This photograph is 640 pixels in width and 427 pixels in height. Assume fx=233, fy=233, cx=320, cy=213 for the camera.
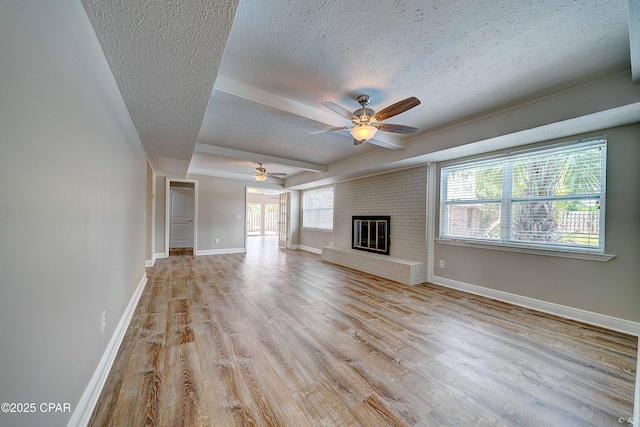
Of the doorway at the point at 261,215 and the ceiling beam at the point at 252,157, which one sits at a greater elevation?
the ceiling beam at the point at 252,157

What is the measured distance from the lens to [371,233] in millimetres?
5465

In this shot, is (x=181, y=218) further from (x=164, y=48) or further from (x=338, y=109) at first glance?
(x=164, y=48)

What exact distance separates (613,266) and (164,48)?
456cm

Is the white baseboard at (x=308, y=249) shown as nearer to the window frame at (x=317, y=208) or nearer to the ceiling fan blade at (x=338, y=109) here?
the window frame at (x=317, y=208)

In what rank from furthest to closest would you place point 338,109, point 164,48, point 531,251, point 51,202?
point 531,251 → point 338,109 → point 164,48 → point 51,202

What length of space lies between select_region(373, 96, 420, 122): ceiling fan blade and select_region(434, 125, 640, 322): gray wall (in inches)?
91.0

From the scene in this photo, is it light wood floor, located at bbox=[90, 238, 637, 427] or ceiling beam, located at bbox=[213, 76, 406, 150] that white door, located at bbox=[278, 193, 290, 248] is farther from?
ceiling beam, located at bbox=[213, 76, 406, 150]

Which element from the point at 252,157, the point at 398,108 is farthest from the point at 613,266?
the point at 252,157

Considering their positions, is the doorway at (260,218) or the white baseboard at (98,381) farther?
Result: the doorway at (260,218)

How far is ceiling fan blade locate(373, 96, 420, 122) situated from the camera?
216cm

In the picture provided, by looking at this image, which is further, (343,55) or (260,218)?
(260,218)

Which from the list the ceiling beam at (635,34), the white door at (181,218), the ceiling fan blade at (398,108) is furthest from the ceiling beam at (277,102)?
the white door at (181,218)

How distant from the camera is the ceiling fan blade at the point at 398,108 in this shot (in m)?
2.16

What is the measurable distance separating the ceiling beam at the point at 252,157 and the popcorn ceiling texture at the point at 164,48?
1.93m
